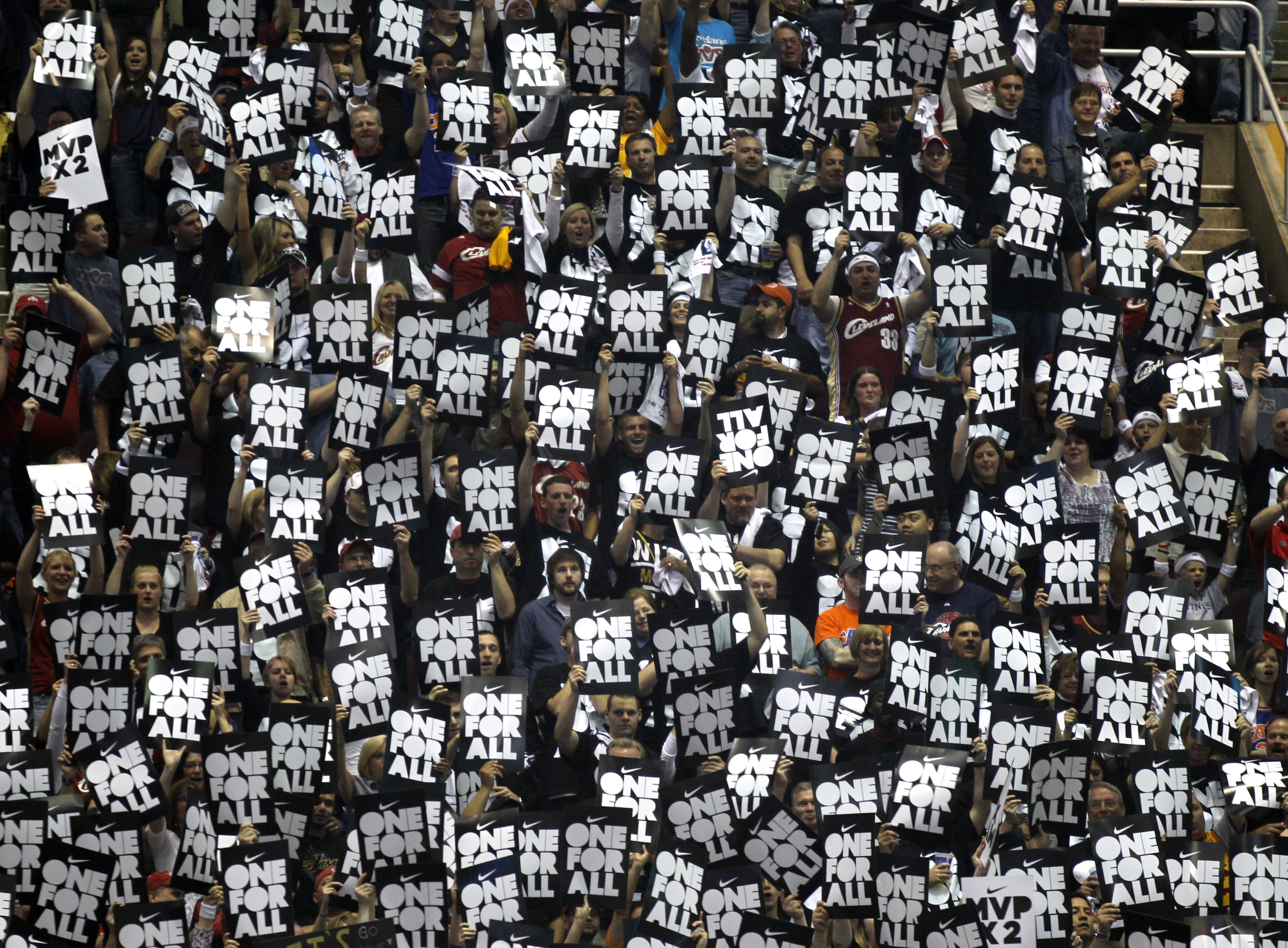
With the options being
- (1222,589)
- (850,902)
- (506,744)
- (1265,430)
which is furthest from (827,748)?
(1265,430)

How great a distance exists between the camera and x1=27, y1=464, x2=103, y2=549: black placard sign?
11.0 m

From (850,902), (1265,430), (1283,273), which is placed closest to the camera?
(850,902)

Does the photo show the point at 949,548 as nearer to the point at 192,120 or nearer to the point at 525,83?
the point at 525,83

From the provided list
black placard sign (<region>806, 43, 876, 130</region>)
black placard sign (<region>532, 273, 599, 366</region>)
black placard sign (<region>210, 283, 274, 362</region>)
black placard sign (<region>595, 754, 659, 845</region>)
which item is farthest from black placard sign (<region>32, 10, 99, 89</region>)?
black placard sign (<region>595, 754, 659, 845</region>)

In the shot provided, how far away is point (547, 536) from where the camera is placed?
11.5 meters

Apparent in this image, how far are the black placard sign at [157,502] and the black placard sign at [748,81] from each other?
12.4ft

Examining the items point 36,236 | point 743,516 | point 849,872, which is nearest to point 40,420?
point 36,236

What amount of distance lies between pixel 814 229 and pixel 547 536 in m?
2.43

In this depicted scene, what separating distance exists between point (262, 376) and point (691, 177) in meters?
2.60

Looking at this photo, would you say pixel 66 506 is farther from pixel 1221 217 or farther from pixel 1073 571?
pixel 1221 217

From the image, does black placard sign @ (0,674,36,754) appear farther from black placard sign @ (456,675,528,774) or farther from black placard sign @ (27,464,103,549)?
black placard sign @ (456,675,528,774)

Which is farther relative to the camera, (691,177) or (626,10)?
(626,10)

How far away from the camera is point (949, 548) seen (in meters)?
11.3

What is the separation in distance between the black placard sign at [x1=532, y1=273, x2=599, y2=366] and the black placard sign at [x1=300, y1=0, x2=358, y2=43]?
2102mm
